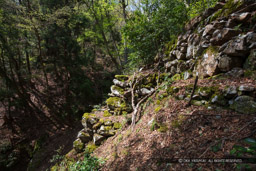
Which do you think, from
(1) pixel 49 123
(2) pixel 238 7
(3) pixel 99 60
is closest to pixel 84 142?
(1) pixel 49 123

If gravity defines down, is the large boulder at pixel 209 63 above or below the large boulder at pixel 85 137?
above

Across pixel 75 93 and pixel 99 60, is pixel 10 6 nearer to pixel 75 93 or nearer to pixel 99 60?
pixel 75 93

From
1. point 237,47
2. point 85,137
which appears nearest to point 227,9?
point 237,47

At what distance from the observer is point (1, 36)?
886 centimetres

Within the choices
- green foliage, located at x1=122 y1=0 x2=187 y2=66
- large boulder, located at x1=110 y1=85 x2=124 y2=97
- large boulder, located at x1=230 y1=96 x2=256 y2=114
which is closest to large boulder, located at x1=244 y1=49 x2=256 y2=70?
large boulder, located at x1=230 y1=96 x2=256 y2=114

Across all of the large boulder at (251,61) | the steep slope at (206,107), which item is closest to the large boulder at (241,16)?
the steep slope at (206,107)

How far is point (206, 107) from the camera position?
3162 millimetres

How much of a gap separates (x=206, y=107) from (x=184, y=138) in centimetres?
107

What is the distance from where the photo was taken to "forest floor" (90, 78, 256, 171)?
7.00 ft

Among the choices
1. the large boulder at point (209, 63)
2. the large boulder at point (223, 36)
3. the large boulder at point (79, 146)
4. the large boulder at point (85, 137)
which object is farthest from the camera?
the large boulder at point (85, 137)

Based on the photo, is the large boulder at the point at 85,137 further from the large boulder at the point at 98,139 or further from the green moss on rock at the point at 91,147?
the large boulder at the point at 98,139

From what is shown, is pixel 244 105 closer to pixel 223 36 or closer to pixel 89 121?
pixel 223 36

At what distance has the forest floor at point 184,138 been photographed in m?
2.13

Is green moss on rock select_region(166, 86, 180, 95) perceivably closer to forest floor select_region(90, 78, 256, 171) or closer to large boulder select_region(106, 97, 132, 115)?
forest floor select_region(90, 78, 256, 171)
